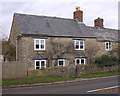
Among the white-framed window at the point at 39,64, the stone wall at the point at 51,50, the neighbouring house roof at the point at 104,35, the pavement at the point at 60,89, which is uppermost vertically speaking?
the neighbouring house roof at the point at 104,35

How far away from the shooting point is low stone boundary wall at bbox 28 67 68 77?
45.6 feet

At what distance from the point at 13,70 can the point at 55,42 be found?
6.76 m

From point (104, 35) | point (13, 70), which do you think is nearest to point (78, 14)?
point (104, 35)

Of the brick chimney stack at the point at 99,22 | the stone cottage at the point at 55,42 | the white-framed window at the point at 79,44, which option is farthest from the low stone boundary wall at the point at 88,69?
the brick chimney stack at the point at 99,22

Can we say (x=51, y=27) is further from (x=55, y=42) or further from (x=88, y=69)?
(x=88, y=69)

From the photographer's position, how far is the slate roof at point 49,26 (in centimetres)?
1753

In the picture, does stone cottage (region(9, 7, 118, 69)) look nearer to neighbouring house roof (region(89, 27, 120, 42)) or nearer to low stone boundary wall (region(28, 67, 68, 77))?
neighbouring house roof (region(89, 27, 120, 42))

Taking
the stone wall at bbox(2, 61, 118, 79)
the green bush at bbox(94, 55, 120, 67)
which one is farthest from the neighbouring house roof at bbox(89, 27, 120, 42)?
the stone wall at bbox(2, 61, 118, 79)

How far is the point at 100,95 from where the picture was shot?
819 centimetres

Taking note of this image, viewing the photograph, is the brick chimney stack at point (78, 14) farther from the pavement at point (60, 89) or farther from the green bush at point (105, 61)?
the pavement at point (60, 89)

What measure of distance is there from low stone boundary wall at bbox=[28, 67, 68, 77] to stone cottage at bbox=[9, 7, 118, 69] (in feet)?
8.61

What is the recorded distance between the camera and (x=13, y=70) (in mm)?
13445

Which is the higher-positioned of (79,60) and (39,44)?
(39,44)

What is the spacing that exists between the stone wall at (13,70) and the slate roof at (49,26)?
4499 millimetres
